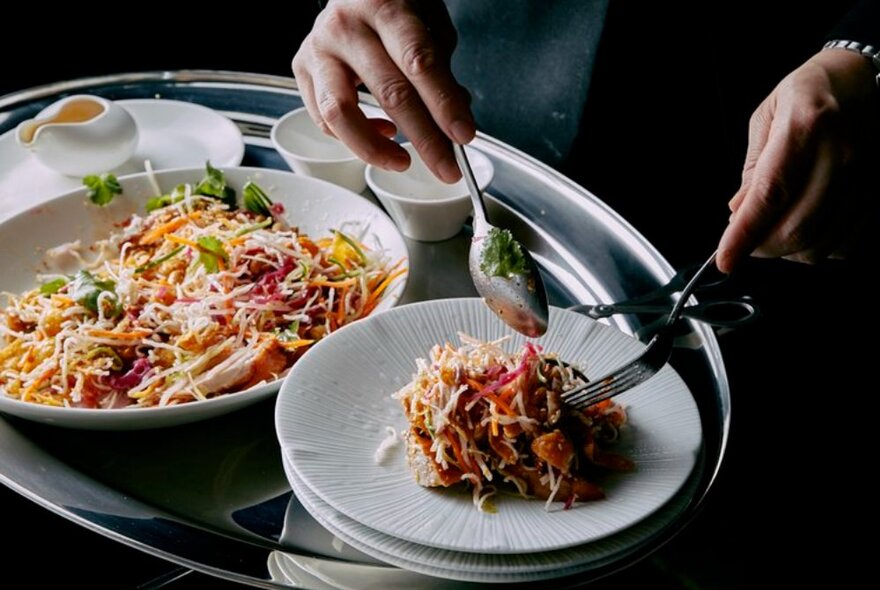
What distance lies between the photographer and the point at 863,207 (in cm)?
153

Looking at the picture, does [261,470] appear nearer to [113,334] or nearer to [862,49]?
[113,334]

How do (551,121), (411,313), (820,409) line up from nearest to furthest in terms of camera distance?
(411,313)
(820,409)
(551,121)

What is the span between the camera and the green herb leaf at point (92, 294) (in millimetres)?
1583

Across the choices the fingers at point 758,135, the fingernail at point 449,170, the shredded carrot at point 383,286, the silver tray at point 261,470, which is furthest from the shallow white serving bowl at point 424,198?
the fingers at point 758,135

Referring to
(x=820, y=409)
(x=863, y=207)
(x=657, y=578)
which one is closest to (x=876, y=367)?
(x=820, y=409)

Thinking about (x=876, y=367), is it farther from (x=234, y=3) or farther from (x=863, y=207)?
(x=234, y=3)

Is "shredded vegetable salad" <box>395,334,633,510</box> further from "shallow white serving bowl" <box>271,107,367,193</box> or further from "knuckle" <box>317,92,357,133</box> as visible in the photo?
"shallow white serving bowl" <box>271,107,367,193</box>

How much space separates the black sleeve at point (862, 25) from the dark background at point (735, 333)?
0.43 m

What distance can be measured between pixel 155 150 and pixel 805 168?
1571mm

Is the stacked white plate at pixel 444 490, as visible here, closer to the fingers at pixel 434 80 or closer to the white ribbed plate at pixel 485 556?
the white ribbed plate at pixel 485 556

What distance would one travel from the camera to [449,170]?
1.45 m

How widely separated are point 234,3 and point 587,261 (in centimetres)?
315

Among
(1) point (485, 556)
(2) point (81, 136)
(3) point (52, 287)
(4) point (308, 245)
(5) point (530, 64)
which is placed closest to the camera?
(1) point (485, 556)

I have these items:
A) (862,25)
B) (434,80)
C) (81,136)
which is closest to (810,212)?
(862,25)
